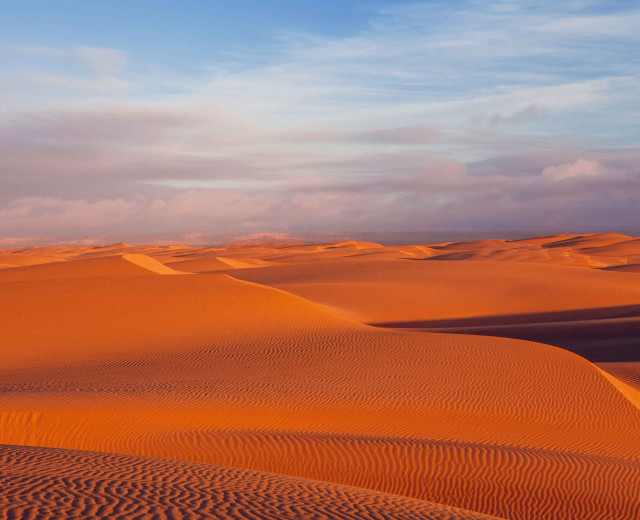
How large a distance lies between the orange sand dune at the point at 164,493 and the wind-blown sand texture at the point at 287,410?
0.10 feet

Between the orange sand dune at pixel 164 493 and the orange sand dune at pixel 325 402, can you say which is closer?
the orange sand dune at pixel 164 493

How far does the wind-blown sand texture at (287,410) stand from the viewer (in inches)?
242

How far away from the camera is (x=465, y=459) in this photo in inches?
356

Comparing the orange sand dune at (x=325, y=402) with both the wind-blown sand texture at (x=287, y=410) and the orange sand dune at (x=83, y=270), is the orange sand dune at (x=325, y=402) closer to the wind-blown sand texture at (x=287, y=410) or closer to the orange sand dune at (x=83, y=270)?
the wind-blown sand texture at (x=287, y=410)

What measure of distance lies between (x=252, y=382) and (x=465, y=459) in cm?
553

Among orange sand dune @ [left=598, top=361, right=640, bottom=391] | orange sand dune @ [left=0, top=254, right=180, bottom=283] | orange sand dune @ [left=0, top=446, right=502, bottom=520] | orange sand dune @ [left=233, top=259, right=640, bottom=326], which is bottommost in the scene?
orange sand dune @ [left=598, top=361, right=640, bottom=391]

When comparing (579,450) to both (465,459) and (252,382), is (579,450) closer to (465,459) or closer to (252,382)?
(465,459)

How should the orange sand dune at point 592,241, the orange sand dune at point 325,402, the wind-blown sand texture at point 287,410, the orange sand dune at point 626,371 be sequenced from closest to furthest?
the wind-blown sand texture at point 287,410 < the orange sand dune at point 325,402 < the orange sand dune at point 626,371 < the orange sand dune at point 592,241

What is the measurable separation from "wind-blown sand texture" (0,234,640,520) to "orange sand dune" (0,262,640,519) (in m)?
0.04

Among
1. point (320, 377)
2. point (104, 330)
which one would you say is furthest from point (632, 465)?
point (104, 330)

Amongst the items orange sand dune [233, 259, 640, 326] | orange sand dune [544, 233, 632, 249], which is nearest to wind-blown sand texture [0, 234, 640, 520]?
orange sand dune [233, 259, 640, 326]

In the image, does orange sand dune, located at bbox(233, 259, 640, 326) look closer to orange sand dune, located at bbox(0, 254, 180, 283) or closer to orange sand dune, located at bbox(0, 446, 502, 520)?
orange sand dune, located at bbox(0, 254, 180, 283)

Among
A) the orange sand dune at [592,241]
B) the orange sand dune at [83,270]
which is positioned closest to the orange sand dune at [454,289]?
the orange sand dune at [83,270]

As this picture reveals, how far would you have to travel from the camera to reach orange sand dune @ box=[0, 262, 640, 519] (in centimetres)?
870
